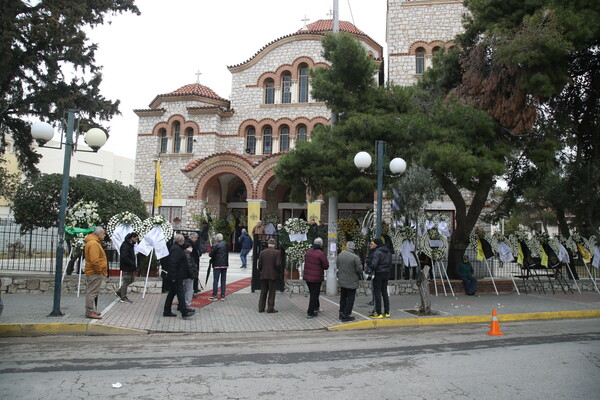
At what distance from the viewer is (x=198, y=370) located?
604cm

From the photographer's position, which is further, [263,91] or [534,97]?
[263,91]

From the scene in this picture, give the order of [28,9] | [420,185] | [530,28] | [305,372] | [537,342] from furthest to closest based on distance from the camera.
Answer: [28,9], [530,28], [420,185], [537,342], [305,372]

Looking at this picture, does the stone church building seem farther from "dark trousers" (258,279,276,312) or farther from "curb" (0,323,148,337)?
"curb" (0,323,148,337)

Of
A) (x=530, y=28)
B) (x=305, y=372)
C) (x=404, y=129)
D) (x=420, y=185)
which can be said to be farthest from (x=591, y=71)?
(x=305, y=372)

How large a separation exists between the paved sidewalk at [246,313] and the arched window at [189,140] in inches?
651

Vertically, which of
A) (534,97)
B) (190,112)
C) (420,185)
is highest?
(190,112)

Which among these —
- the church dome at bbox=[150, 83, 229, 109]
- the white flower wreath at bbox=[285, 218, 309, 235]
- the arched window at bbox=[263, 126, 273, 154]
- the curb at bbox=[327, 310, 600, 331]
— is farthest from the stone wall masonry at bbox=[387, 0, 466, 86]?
the curb at bbox=[327, 310, 600, 331]

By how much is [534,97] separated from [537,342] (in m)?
7.79

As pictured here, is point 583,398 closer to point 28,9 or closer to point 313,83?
point 313,83

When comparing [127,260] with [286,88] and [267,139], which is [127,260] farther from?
[286,88]

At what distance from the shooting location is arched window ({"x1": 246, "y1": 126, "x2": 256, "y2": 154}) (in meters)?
27.5

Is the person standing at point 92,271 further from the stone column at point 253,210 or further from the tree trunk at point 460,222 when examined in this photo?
the stone column at point 253,210

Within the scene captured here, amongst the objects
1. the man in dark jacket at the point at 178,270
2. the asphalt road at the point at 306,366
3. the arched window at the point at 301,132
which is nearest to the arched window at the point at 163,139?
the arched window at the point at 301,132

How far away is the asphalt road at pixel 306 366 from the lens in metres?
5.14
